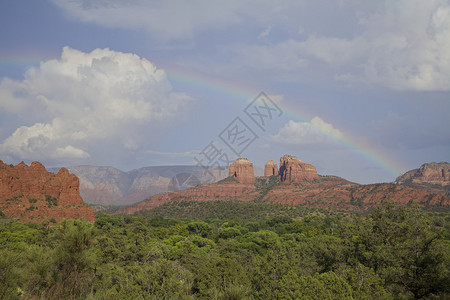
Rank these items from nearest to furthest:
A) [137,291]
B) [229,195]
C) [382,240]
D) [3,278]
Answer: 1. [3,278]
2. [137,291]
3. [382,240]
4. [229,195]

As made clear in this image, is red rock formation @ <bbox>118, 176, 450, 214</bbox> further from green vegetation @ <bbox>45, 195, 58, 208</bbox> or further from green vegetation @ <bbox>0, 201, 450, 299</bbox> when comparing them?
green vegetation @ <bbox>45, 195, 58, 208</bbox>

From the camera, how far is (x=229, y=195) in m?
194

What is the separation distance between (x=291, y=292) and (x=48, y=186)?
3123 inches

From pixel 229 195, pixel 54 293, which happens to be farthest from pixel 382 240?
pixel 229 195

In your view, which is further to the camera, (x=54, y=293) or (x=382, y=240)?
(x=382, y=240)

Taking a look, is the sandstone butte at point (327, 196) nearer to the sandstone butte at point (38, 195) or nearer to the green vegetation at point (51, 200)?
the sandstone butte at point (38, 195)

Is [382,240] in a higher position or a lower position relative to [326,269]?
higher

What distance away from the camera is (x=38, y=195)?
80.3m

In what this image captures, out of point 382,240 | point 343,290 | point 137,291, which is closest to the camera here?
point 343,290

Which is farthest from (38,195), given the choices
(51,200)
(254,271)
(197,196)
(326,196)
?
(326,196)

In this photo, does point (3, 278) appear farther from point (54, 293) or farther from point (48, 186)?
point (48, 186)

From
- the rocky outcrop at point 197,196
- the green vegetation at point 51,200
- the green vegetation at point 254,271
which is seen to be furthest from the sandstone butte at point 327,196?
the green vegetation at point 51,200

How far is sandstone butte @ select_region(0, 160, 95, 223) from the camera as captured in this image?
75125 mm

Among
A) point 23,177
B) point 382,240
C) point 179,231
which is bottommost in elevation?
point 179,231
